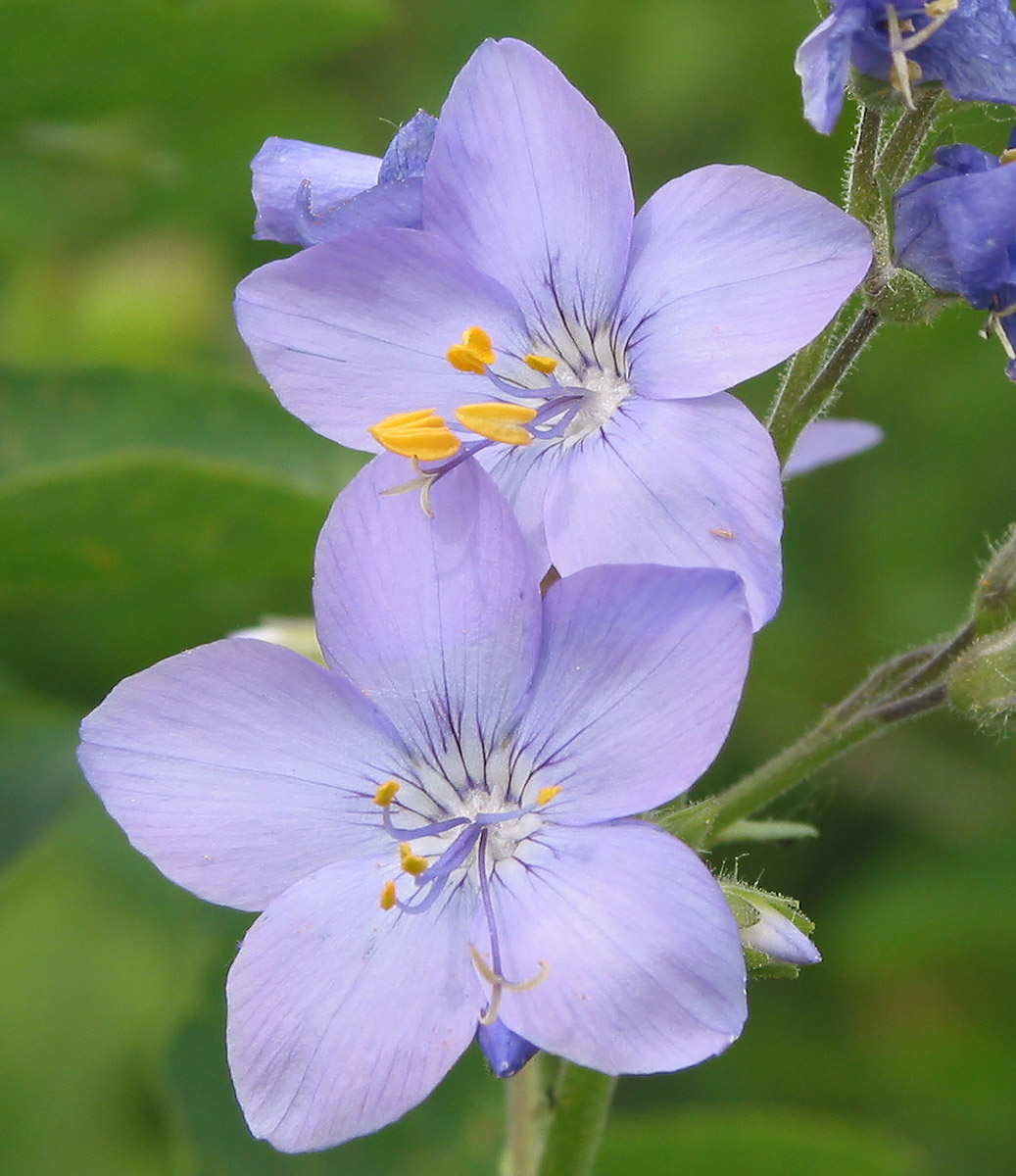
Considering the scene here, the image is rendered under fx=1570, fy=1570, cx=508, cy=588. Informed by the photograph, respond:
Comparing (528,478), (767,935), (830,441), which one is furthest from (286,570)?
(767,935)

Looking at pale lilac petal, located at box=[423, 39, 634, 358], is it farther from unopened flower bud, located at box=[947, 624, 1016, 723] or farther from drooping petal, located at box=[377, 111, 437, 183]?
unopened flower bud, located at box=[947, 624, 1016, 723]

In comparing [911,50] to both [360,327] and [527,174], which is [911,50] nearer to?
[527,174]

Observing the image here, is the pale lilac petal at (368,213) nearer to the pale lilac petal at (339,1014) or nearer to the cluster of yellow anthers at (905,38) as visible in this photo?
the cluster of yellow anthers at (905,38)

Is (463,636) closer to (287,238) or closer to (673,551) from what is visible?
(673,551)

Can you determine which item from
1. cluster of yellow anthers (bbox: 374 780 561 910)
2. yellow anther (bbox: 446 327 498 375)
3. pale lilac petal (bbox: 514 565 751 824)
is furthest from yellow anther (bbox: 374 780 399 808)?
yellow anther (bbox: 446 327 498 375)

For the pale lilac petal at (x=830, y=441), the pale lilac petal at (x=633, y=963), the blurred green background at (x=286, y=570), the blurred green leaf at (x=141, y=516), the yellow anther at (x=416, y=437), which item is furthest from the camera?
the blurred green background at (x=286, y=570)

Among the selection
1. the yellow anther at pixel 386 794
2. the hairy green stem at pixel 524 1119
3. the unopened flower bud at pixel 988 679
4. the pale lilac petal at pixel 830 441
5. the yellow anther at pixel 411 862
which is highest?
the yellow anther at pixel 386 794

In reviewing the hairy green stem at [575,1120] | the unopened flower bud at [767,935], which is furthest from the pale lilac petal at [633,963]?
the hairy green stem at [575,1120]
